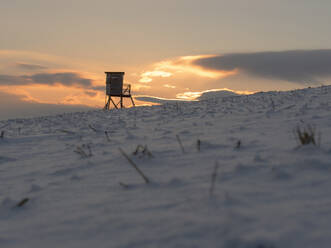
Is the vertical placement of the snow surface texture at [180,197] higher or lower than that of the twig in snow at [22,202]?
higher

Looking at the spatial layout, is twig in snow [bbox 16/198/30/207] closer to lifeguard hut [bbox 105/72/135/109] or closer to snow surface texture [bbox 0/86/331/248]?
snow surface texture [bbox 0/86/331/248]

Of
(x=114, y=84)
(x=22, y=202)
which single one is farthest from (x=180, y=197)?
(x=114, y=84)

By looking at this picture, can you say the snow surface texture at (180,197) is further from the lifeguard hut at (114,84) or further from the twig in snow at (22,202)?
the lifeguard hut at (114,84)

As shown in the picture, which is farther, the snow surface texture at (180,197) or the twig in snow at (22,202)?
the twig in snow at (22,202)

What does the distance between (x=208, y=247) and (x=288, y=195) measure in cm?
76

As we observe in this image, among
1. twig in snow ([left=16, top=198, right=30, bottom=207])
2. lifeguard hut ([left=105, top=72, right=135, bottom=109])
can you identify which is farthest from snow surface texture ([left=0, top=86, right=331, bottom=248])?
lifeguard hut ([left=105, top=72, right=135, bottom=109])

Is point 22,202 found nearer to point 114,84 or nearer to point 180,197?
point 180,197

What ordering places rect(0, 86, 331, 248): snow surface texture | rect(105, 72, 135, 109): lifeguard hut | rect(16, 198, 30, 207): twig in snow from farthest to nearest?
1. rect(105, 72, 135, 109): lifeguard hut
2. rect(16, 198, 30, 207): twig in snow
3. rect(0, 86, 331, 248): snow surface texture

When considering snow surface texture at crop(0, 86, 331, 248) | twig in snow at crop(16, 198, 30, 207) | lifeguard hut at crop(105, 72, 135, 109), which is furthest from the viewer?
lifeguard hut at crop(105, 72, 135, 109)

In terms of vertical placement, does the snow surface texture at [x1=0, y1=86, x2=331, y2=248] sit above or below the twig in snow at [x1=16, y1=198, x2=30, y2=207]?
above

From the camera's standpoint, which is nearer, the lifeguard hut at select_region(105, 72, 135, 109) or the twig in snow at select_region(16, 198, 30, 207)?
the twig in snow at select_region(16, 198, 30, 207)

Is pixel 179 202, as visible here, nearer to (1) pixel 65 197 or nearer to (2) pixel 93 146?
(1) pixel 65 197

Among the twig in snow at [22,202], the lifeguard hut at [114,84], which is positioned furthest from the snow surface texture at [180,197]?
the lifeguard hut at [114,84]

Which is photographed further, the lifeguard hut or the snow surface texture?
the lifeguard hut
